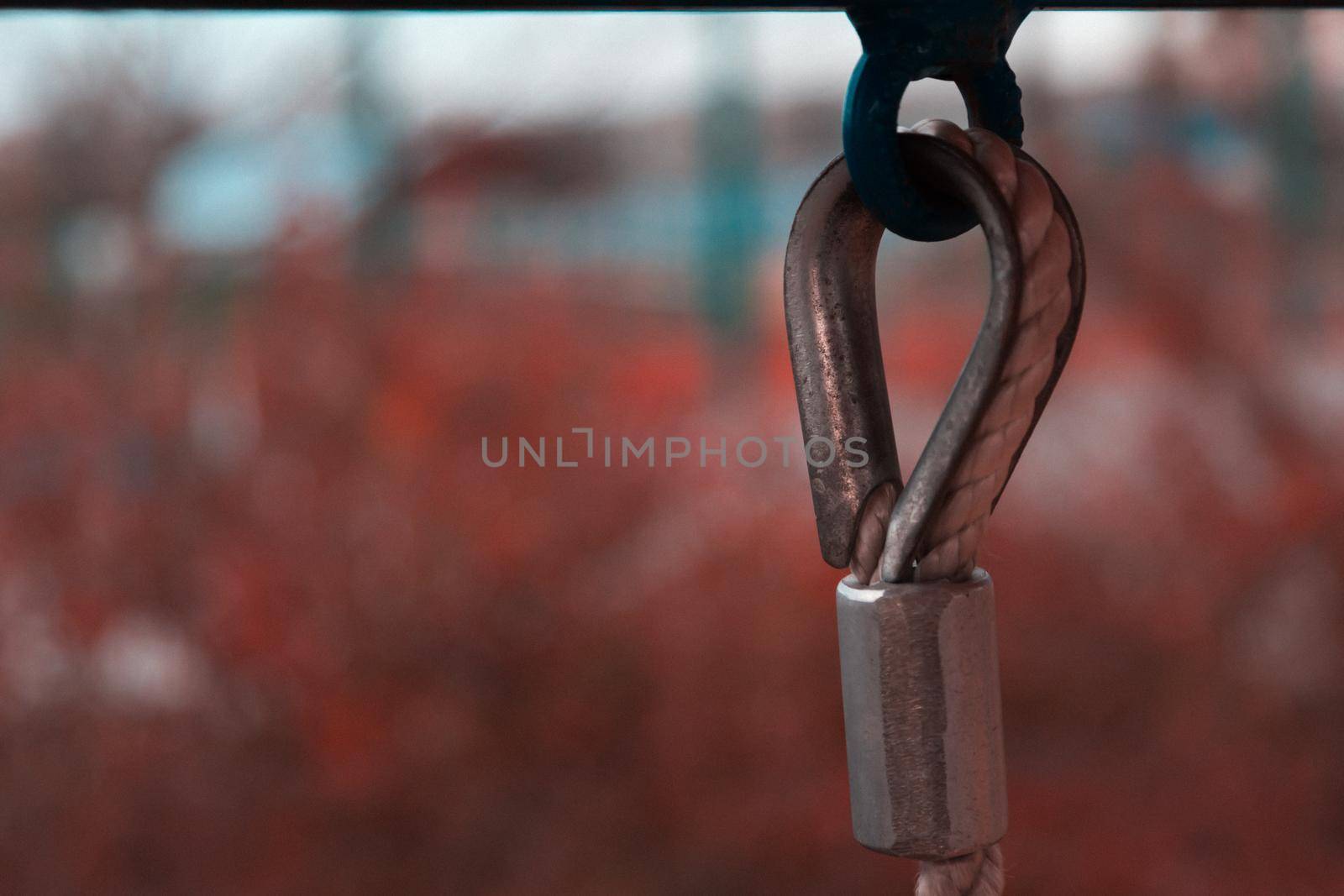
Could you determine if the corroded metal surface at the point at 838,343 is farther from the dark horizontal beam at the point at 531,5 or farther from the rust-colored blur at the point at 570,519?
the rust-colored blur at the point at 570,519

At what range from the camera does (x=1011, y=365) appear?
252mm

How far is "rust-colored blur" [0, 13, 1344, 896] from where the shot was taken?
85.4 inches

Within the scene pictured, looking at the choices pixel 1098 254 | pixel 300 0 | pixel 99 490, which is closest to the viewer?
pixel 300 0

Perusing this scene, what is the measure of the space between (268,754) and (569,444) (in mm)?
714

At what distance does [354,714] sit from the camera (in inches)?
87.0

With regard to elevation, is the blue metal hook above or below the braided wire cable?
above

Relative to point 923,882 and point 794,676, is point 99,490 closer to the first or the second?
point 794,676

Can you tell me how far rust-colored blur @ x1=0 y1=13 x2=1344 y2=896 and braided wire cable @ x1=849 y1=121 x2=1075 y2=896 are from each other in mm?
1873

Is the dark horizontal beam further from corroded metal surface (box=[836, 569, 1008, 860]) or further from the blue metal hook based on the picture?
corroded metal surface (box=[836, 569, 1008, 860])

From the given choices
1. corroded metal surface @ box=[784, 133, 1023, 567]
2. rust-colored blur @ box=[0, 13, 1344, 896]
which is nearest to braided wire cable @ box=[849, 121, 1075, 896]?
corroded metal surface @ box=[784, 133, 1023, 567]

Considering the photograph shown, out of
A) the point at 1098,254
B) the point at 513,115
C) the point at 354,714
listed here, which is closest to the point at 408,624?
the point at 354,714

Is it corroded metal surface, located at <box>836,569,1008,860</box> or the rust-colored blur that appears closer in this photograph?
corroded metal surface, located at <box>836,569,1008,860</box>

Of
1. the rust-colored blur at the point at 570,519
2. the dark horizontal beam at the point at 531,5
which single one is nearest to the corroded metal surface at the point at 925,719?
the dark horizontal beam at the point at 531,5

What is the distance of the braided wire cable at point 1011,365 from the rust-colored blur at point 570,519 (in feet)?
6.14
